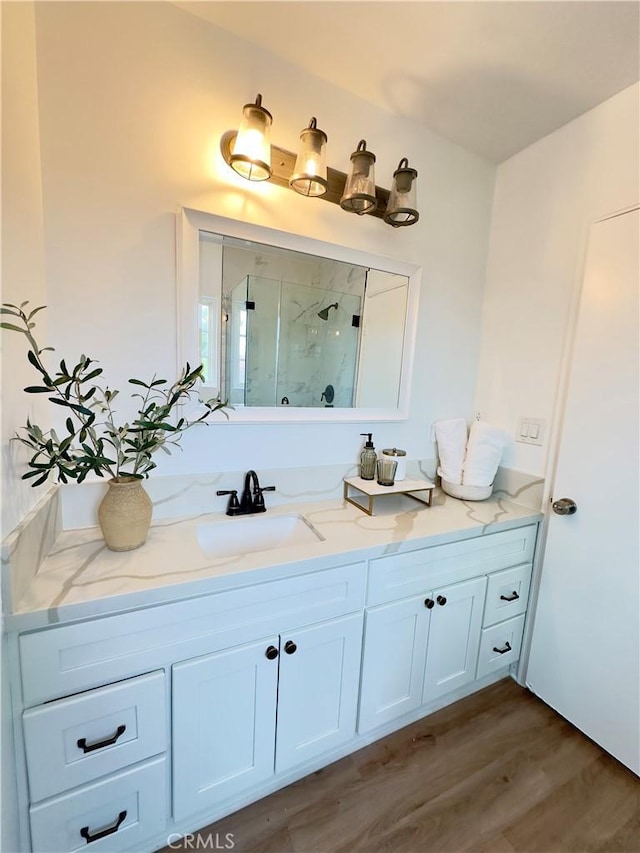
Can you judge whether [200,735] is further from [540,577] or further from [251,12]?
[251,12]

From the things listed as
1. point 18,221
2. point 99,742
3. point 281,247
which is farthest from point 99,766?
point 281,247

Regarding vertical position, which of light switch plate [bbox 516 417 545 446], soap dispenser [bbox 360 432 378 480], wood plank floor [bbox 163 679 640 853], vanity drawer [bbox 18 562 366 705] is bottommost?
wood plank floor [bbox 163 679 640 853]

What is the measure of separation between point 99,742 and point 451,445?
1.60m

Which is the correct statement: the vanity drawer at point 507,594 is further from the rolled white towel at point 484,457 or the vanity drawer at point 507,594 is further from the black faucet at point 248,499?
the black faucet at point 248,499

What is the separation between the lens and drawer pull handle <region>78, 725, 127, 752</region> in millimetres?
823

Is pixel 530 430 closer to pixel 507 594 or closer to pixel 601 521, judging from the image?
pixel 601 521

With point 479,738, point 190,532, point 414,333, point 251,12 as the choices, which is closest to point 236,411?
point 190,532

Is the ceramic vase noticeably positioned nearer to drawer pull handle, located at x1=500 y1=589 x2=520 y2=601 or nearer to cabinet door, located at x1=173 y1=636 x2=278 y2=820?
cabinet door, located at x1=173 y1=636 x2=278 y2=820

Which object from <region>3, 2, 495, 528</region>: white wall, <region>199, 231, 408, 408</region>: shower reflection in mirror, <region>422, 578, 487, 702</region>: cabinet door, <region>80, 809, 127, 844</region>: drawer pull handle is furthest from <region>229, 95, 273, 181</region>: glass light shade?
<region>80, 809, 127, 844</region>: drawer pull handle

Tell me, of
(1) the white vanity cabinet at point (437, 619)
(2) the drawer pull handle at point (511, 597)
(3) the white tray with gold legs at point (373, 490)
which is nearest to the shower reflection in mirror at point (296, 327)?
(3) the white tray with gold legs at point (373, 490)

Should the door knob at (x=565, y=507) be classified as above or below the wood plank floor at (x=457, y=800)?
above

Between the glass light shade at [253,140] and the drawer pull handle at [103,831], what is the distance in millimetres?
1884

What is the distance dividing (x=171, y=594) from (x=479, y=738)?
54.9 inches

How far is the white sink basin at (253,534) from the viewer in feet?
4.08
